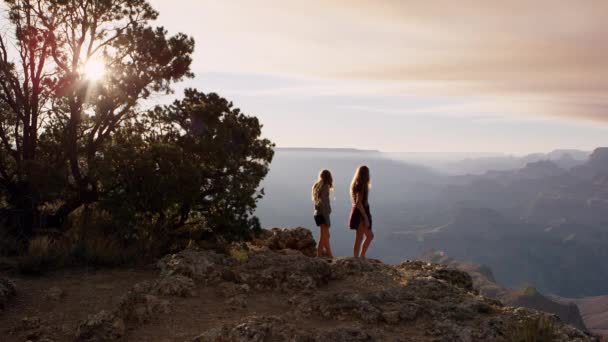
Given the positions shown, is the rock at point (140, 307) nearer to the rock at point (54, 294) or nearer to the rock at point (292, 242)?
the rock at point (54, 294)

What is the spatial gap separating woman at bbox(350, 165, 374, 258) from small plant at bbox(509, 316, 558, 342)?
5236 mm

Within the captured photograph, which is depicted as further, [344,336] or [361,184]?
[361,184]

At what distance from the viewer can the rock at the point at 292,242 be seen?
44.0 feet

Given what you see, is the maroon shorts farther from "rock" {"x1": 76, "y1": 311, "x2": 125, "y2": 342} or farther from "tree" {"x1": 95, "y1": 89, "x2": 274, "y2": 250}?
"rock" {"x1": 76, "y1": 311, "x2": 125, "y2": 342}

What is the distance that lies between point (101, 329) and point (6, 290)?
8.42 feet

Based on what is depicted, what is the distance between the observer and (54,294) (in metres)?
7.50

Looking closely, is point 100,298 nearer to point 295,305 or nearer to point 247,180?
point 295,305

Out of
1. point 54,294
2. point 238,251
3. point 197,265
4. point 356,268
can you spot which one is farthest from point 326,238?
point 54,294

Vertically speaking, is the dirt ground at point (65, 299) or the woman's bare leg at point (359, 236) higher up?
the woman's bare leg at point (359, 236)

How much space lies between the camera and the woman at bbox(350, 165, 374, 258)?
36.1ft

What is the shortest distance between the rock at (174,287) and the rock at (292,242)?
5521 mm

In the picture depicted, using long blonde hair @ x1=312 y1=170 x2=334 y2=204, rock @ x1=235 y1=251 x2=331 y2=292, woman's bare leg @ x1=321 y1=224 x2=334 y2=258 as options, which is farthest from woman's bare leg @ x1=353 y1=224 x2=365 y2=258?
rock @ x1=235 y1=251 x2=331 y2=292

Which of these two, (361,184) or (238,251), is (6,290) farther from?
(361,184)

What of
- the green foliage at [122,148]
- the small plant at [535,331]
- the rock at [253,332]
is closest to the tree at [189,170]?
the green foliage at [122,148]
